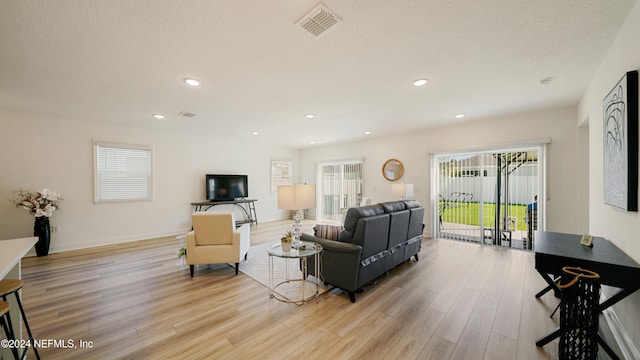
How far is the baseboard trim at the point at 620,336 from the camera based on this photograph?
1.68 m

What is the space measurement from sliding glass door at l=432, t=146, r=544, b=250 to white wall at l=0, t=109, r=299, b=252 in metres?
5.92

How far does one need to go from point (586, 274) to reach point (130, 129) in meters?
7.40

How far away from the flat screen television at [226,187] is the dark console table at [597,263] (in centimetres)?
642

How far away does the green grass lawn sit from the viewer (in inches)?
183

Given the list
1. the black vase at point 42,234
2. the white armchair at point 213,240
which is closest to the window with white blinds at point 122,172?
the black vase at point 42,234

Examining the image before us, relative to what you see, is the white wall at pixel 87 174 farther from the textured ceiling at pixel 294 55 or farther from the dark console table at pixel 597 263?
the dark console table at pixel 597 263

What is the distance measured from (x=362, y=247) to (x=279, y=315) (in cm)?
111

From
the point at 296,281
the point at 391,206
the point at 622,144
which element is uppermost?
the point at 622,144

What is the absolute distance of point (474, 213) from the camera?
16.6 ft

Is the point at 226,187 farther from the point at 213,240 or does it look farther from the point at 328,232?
the point at 328,232

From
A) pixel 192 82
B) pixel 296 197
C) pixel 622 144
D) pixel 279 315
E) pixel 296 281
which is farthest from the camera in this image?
pixel 296 281

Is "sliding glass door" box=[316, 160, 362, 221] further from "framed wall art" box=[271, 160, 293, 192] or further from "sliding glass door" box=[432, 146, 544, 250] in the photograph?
"sliding glass door" box=[432, 146, 544, 250]

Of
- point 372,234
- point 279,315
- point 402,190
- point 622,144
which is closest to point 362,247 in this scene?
point 372,234

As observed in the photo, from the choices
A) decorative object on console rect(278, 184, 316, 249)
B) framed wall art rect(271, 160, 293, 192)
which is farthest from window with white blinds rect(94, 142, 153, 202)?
decorative object on console rect(278, 184, 316, 249)
